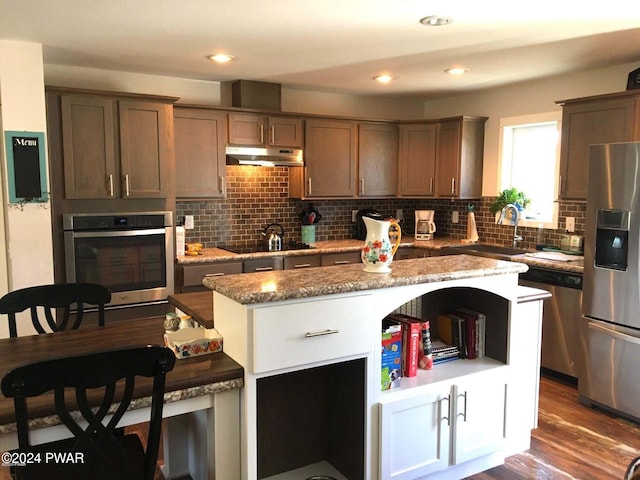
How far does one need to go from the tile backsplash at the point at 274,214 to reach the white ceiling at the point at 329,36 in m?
1.01

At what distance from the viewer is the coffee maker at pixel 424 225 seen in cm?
555

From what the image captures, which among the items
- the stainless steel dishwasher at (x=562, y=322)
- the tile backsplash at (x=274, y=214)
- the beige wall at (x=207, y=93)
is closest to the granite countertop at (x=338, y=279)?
the stainless steel dishwasher at (x=562, y=322)

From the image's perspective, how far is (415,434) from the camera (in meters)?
2.34

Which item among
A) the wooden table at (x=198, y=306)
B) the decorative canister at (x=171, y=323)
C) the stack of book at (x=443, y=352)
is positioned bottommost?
the stack of book at (x=443, y=352)

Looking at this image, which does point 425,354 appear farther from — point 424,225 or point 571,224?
point 424,225

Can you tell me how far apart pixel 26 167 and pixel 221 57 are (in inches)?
60.4

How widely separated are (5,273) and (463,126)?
421 cm

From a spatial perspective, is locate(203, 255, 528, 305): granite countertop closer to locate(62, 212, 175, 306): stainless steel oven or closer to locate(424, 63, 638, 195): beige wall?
locate(62, 212, 175, 306): stainless steel oven

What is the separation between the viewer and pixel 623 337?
131 inches

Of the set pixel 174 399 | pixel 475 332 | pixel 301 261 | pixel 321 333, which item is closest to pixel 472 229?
pixel 301 261

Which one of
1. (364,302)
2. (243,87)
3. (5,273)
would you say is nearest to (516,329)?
(364,302)

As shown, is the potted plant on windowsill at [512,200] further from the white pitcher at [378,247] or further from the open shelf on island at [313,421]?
the open shelf on island at [313,421]

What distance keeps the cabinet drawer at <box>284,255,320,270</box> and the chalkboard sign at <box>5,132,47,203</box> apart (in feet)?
6.45

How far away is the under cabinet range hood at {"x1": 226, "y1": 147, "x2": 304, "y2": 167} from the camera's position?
4562mm
